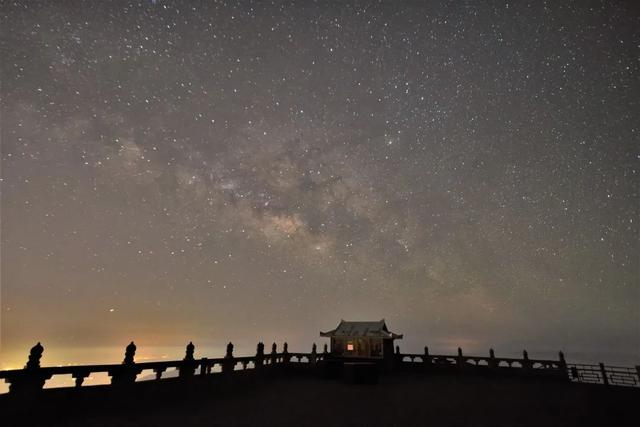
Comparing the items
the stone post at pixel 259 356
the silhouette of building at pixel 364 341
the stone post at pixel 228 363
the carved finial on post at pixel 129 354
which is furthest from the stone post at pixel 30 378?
the silhouette of building at pixel 364 341

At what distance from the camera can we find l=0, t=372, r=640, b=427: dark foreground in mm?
10039

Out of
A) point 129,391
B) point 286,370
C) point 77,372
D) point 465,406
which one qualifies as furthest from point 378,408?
point 286,370

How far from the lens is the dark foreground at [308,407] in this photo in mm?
10039

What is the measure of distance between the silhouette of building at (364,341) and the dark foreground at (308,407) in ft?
34.3

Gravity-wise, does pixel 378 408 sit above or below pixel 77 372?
below

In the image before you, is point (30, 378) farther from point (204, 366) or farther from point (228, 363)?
point (228, 363)

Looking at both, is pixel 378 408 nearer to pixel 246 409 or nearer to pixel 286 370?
pixel 246 409

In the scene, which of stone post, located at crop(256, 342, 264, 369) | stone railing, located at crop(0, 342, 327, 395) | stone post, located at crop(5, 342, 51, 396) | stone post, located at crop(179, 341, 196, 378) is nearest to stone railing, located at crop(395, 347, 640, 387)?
→ stone post, located at crop(256, 342, 264, 369)

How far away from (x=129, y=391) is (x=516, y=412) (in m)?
14.6

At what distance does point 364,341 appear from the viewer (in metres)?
29.0

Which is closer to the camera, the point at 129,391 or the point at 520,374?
the point at 129,391

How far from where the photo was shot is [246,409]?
12.1 metres

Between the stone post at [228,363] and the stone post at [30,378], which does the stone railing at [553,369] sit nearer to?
the stone post at [228,363]

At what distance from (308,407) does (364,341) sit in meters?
17.2
